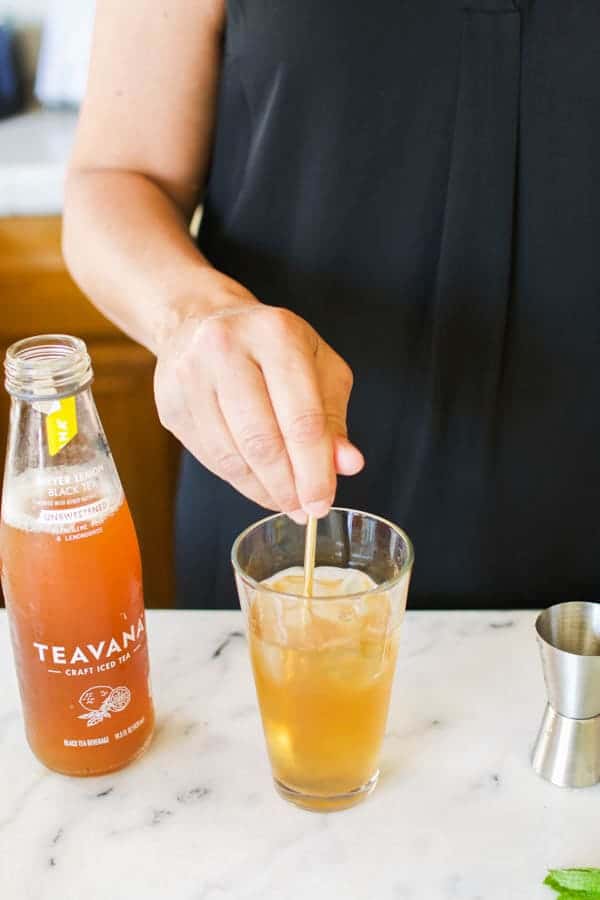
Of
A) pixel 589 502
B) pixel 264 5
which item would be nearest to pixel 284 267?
pixel 264 5

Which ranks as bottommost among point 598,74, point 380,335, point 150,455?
point 150,455

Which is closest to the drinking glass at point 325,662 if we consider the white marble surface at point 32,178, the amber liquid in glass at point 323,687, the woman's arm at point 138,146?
the amber liquid in glass at point 323,687

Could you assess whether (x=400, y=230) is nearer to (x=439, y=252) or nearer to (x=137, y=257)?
(x=439, y=252)

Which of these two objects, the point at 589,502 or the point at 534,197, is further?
the point at 589,502

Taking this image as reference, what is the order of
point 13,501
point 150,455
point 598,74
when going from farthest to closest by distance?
point 150,455 → point 598,74 → point 13,501

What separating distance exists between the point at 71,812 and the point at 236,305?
1.09 ft

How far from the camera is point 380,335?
1012 millimetres

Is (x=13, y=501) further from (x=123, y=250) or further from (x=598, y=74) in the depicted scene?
(x=598, y=74)

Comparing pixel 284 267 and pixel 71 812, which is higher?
pixel 284 267

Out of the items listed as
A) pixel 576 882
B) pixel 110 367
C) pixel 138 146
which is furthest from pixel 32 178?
pixel 576 882

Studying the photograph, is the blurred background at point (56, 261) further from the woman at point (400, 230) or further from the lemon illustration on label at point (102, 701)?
the lemon illustration on label at point (102, 701)

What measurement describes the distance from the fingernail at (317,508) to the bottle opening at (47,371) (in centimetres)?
15

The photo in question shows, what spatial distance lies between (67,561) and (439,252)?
475mm

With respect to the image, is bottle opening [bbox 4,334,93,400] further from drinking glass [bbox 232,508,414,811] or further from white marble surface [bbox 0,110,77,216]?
white marble surface [bbox 0,110,77,216]
